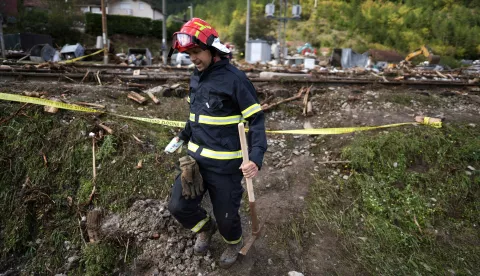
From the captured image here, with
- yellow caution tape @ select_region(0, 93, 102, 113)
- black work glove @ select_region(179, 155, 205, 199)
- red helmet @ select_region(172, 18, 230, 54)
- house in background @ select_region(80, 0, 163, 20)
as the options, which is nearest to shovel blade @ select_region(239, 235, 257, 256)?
black work glove @ select_region(179, 155, 205, 199)

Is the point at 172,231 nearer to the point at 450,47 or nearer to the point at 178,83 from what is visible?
the point at 178,83

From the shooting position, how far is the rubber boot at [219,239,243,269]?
9.76ft

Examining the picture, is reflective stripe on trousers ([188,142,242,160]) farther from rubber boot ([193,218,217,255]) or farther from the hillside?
the hillside

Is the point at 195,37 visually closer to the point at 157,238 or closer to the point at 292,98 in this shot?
the point at 157,238

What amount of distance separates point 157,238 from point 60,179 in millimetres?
1881

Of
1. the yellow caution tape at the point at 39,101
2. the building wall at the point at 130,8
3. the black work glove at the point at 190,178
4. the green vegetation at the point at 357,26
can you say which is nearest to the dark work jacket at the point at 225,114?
the black work glove at the point at 190,178

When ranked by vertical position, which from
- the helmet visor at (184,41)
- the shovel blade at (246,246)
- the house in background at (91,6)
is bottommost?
the shovel blade at (246,246)

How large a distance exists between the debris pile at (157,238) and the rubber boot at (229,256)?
141 mm

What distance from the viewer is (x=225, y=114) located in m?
2.63

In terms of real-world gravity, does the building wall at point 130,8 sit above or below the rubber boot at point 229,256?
above

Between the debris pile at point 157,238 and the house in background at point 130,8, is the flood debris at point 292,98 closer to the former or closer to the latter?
the debris pile at point 157,238

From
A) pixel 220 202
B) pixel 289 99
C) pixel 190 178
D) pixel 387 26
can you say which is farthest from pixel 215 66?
pixel 387 26

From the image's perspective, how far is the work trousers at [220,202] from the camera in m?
2.71

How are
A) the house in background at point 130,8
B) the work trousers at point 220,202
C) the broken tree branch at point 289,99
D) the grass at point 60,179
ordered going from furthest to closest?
the house in background at point 130,8
the broken tree branch at point 289,99
the grass at point 60,179
the work trousers at point 220,202
